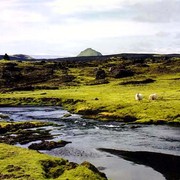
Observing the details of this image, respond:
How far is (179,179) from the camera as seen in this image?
4362 cm

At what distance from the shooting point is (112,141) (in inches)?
2511

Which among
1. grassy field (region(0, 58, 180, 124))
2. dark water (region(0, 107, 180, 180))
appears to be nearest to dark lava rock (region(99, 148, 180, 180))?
dark water (region(0, 107, 180, 180))

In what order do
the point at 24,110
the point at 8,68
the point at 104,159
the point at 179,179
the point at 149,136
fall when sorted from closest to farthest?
1. the point at 179,179
2. the point at 104,159
3. the point at 149,136
4. the point at 24,110
5. the point at 8,68

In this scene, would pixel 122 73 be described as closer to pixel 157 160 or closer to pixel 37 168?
pixel 157 160

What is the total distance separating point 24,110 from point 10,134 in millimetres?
37470

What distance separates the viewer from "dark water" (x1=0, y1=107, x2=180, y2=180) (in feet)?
156

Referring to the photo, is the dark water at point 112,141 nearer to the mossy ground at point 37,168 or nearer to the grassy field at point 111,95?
the mossy ground at point 37,168

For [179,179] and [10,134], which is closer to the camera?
[179,179]

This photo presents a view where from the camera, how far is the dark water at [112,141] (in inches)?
1875

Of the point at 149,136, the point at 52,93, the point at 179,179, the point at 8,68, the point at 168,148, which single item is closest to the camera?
the point at 179,179

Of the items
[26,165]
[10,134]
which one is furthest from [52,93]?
[26,165]

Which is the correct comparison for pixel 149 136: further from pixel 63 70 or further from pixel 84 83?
pixel 63 70

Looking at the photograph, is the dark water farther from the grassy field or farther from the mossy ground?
the grassy field

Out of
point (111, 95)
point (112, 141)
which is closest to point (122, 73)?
point (111, 95)
